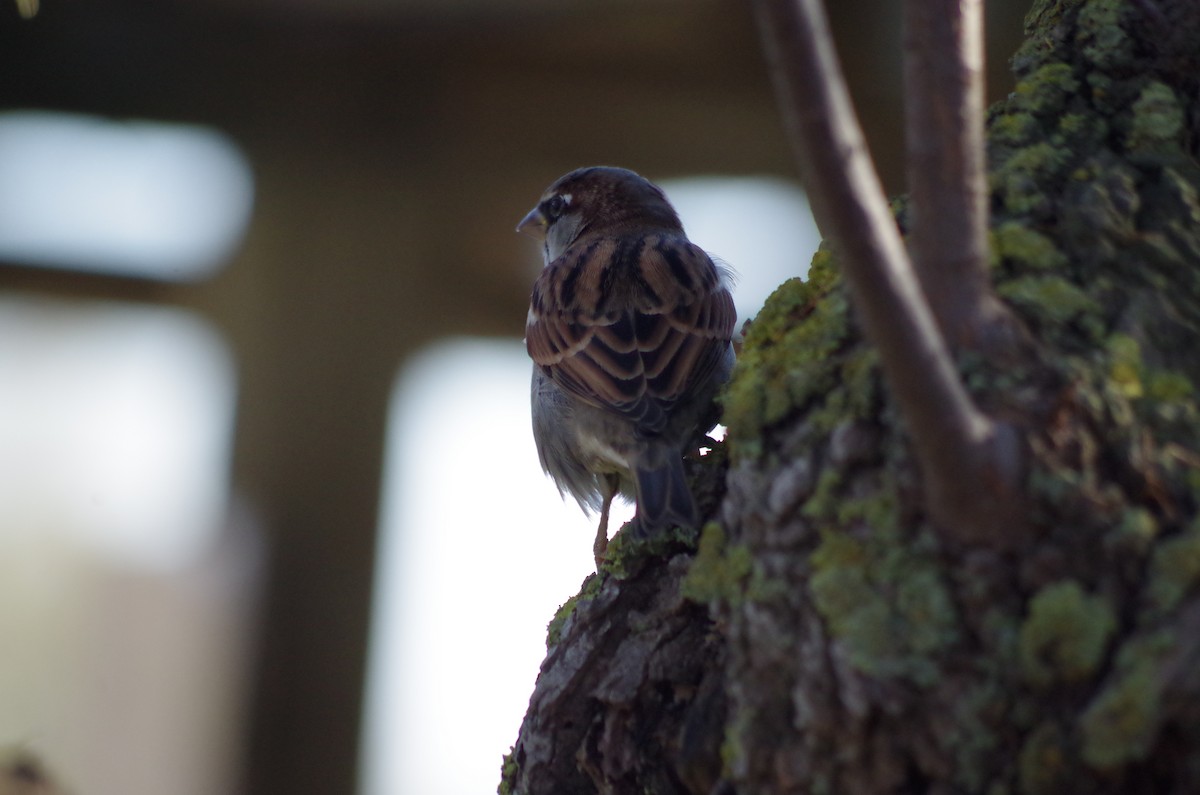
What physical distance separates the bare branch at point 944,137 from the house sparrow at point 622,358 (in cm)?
80

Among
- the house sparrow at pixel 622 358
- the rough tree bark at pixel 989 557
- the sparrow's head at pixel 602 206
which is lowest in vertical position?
the rough tree bark at pixel 989 557

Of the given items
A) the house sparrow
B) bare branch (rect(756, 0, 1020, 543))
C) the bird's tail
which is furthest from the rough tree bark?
the house sparrow

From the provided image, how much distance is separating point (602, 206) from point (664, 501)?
149 centimetres

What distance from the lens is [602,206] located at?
114 inches

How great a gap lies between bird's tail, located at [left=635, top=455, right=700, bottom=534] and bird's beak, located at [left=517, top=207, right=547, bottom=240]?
1.45m

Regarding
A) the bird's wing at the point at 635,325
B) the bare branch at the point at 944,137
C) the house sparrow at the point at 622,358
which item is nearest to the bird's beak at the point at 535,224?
the house sparrow at the point at 622,358

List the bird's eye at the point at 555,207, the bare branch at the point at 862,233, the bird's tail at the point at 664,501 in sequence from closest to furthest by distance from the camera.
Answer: the bare branch at the point at 862,233 < the bird's tail at the point at 664,501 < the bird's eye at the point at 555,207

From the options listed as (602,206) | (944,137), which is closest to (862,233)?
(944,137)

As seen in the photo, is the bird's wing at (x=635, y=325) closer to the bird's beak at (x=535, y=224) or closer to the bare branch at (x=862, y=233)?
the bird's beak at (x=535, y=224)

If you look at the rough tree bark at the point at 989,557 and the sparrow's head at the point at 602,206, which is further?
the sparrow's head at the point at 602,206

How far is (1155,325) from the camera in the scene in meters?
1.16

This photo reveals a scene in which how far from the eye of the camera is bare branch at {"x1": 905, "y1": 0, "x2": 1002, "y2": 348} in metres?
0.97

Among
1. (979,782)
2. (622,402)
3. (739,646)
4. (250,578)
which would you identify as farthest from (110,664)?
(979,782)

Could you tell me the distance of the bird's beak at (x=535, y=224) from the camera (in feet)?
10.0
